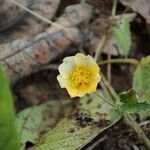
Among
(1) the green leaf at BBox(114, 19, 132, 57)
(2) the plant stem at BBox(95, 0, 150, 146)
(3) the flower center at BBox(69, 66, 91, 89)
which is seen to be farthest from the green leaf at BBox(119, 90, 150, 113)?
(1) the green leaf at BBox(114, 19, 132, 57)

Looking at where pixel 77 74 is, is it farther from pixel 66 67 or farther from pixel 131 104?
pixel 131 104

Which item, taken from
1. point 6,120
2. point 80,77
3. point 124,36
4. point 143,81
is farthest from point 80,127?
point 6,120

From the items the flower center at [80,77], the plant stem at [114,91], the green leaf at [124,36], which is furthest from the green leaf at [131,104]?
the green leaf at [124,36]

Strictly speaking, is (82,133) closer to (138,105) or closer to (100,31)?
(138,105)

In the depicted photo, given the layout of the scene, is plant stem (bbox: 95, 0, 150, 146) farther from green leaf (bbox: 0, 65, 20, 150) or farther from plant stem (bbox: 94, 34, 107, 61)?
green leaf (bbox: 0, 65, 20, 150)

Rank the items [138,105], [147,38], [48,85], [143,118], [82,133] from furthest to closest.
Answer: [147,38] < [48,85] < [143,118] < [82,133] < [138,105]

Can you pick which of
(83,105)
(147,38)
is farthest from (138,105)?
(147,38)
